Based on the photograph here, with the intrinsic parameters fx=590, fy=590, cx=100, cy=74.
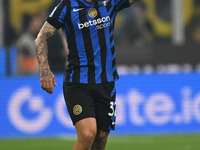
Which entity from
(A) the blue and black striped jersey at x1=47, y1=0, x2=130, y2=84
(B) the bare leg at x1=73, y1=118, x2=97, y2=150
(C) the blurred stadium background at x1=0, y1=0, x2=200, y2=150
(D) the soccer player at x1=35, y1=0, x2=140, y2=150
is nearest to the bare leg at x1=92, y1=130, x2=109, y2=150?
(D) the soccer player at x1=35, y1=0, x2=140, y2=150

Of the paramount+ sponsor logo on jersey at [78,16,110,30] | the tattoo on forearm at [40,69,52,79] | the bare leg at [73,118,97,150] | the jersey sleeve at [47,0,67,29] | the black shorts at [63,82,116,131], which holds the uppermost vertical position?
the jersey sleeve at [47,0,67,29]

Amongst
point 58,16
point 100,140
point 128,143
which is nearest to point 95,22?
point 58,16

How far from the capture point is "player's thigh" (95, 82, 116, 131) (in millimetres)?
5555

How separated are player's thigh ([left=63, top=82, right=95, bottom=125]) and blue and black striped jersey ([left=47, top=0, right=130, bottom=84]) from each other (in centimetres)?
8

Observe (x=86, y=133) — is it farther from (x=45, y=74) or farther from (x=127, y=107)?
(x=127, y=107)

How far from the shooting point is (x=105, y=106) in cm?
558

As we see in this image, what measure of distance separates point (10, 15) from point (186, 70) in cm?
372

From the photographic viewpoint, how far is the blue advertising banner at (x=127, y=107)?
405 inches

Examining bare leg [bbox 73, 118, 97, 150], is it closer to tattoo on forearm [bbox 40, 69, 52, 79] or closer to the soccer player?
the soccer player

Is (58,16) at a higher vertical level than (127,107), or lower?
higher

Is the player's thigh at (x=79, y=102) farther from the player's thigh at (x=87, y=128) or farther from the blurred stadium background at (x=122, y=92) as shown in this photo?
the blurred stadium background at (x=122, y=92)

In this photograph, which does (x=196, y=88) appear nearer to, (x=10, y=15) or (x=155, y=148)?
(x=155, y=148)

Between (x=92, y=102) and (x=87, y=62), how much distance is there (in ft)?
1.24

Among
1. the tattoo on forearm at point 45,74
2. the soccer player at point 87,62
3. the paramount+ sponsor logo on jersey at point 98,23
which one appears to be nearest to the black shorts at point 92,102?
the soccer player at point 87,62
